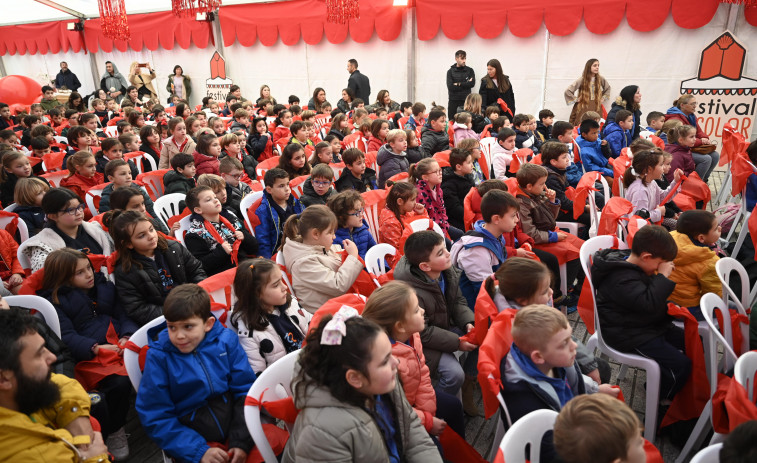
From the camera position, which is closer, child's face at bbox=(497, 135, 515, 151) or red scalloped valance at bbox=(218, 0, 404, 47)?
child's face at bbox=(497, 135, 515, 151)

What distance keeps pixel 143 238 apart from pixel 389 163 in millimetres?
3072

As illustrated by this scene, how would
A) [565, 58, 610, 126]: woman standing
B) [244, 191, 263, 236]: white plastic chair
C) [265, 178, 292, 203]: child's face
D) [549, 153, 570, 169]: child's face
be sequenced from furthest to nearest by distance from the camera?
[565, 58, 610, 126]: woman standing → [549, 153, 570, 169]: child's face → [244, 191, 263, 236]: white plastic chair → [265, 178, 292, 203]: child's face

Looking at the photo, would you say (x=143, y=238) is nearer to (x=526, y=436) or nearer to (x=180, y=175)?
(x=180, y=175)

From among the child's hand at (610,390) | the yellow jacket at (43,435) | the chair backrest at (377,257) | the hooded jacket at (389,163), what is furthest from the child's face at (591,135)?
the yellow jacket at (43,435)

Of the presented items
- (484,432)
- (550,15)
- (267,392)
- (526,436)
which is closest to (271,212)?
(267,392)

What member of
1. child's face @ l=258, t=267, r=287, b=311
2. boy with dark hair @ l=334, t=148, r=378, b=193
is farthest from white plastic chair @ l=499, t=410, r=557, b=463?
boy with dark hair @ l=334, t=148, r=378, b=193

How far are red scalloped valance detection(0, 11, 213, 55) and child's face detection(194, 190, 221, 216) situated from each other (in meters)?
12.1

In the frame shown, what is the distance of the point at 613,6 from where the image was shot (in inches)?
348

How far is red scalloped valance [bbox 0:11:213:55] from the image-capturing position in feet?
46.1

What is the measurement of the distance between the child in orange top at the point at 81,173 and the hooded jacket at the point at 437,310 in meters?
3.54

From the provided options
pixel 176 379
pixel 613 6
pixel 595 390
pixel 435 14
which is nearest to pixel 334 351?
pixel 176 379

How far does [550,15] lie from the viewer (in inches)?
370

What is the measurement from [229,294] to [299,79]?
1144cm

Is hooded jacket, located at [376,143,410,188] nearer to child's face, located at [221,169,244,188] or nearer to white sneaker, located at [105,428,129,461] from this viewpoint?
child's face, located at [221,169,244,188]
